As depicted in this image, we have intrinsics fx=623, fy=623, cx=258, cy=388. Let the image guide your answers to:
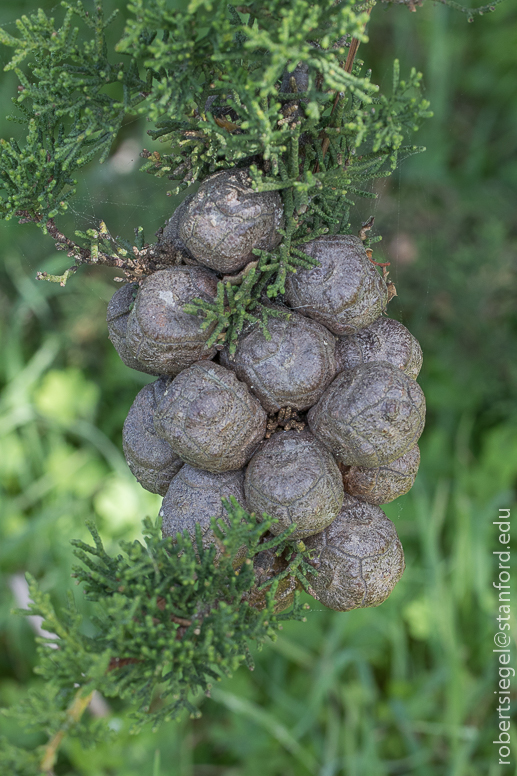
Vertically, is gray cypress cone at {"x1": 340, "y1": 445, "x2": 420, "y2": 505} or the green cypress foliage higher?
the green cypress foliage

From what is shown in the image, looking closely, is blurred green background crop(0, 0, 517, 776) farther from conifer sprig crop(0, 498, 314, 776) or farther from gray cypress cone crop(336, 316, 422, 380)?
conifer sprig crop(0, 498, 314, 776)

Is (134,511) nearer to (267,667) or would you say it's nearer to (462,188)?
(267,667)

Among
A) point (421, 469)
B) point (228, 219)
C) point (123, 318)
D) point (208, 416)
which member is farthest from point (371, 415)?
point (421, 469)

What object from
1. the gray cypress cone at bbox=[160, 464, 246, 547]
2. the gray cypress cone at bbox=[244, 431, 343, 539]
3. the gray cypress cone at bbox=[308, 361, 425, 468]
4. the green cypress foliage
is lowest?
the gray cypress cone at bbox=[160, 464, 246, 547]

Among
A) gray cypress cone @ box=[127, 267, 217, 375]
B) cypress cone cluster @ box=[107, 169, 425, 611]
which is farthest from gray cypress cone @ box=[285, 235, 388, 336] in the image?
gray cypress cone @ box=[127, 267, 217, 375]

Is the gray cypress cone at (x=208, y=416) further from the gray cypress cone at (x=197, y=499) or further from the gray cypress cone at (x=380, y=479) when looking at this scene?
the gray cypress cone at (x=380, y=479)

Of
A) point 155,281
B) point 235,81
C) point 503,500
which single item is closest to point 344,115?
point 235,81

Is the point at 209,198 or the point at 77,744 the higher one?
the point at 209,198
